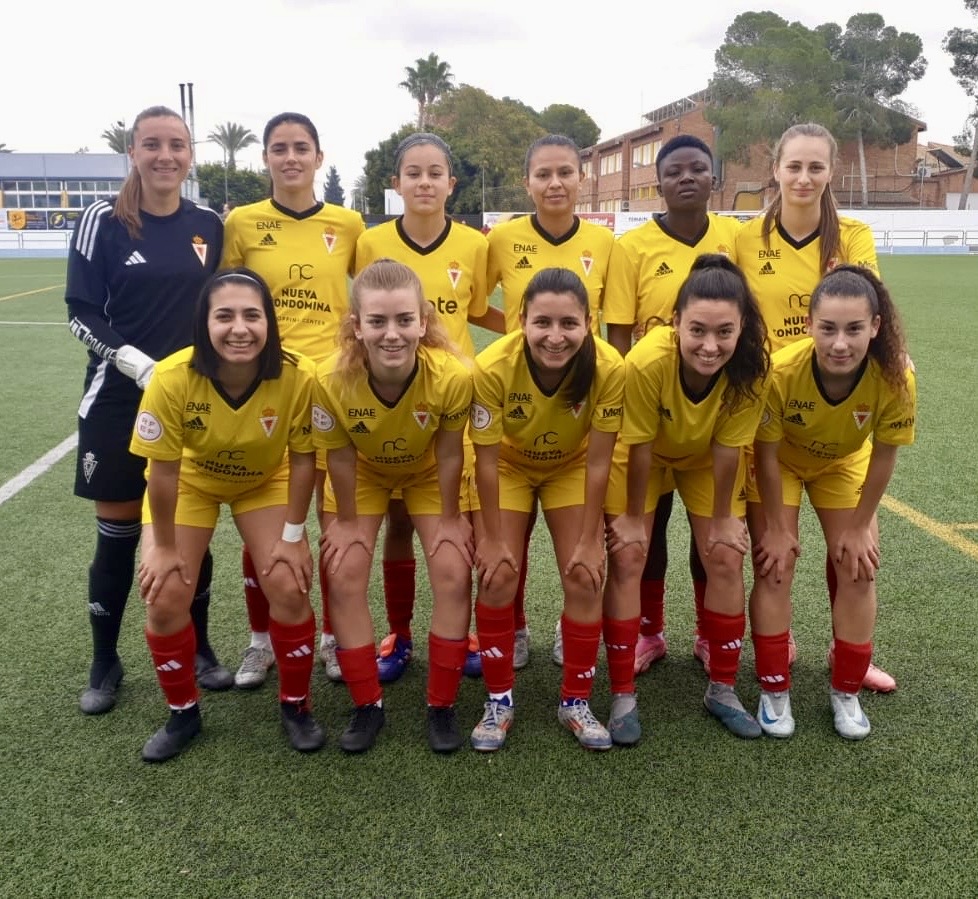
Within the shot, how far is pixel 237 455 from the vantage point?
109 inches

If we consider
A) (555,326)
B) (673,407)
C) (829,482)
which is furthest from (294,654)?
(829,482)

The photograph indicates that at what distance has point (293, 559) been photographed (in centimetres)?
277

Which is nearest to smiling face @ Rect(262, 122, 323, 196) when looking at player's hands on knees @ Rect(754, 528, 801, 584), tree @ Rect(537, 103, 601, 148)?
player's hands on knees @ Rect(754, 528, 801, 584)

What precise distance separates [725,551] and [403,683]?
1.29 metres

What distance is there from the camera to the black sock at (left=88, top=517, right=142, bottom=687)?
122 inches

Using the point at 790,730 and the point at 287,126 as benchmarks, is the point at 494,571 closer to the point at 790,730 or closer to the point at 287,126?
the point at 790,730

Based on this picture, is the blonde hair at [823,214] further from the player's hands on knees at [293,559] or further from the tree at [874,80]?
the tree at [874,80]

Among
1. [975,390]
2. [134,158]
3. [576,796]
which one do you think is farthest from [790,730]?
[975,390]

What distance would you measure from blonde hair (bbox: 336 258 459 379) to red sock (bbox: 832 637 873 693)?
5.77ft

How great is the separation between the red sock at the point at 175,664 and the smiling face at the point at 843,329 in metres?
2.21

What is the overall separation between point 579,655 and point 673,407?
0.88 meters

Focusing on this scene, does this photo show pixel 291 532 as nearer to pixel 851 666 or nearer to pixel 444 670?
pixel 444 670

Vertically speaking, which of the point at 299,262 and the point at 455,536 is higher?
the point at 299,262

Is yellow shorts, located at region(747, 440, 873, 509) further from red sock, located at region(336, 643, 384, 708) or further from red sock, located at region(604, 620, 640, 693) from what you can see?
red sock, located at region(336, 643, 384, 708)
